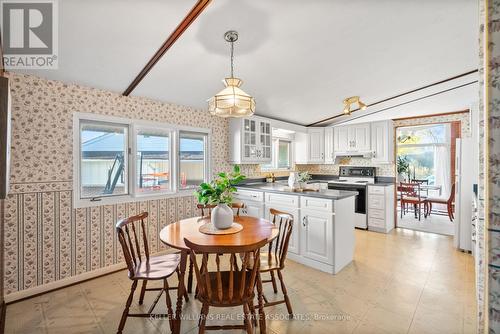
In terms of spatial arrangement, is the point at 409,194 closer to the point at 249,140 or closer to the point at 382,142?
the point at 382,142

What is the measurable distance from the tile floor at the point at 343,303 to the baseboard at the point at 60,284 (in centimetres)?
6

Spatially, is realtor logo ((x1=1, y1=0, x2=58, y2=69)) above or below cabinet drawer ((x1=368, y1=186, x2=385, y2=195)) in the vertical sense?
above

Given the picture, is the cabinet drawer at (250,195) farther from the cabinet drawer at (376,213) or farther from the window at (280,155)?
A: the cabinet drawer at (376,213)

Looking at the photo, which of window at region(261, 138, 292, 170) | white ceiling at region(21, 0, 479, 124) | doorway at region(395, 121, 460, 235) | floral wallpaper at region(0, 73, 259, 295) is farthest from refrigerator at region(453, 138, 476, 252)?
floral wallpaper at region(0, 73, 259, 295)

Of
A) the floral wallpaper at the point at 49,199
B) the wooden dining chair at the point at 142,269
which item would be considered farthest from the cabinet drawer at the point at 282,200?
the floral wallpaper at the point at 49,199

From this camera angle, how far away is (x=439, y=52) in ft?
8.39

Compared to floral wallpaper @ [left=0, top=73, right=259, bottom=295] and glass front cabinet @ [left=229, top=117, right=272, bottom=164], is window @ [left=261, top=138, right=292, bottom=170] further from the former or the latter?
floral wallpaper @ [left=0, top=73, right=259, bottom=295]

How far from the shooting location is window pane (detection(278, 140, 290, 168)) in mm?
5293

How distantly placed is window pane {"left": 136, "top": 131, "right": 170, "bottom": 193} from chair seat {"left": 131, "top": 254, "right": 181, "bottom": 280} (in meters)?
1.32

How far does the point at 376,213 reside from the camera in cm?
443

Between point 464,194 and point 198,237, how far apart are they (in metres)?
3.82

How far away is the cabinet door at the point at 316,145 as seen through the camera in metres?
5.33

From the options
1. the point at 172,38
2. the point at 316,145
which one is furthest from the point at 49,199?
the point at 316,145

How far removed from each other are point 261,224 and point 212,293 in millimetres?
816
